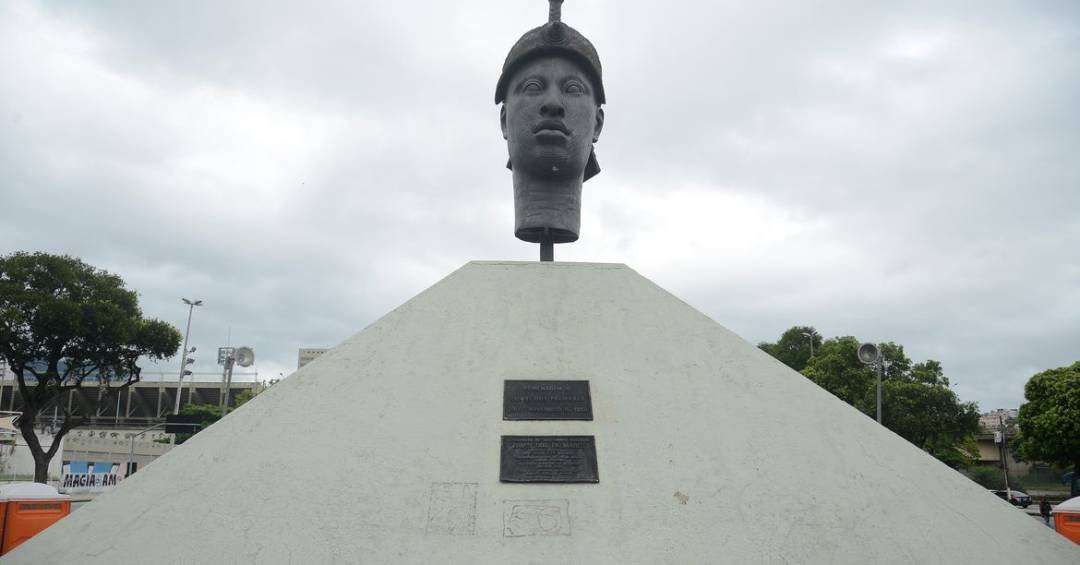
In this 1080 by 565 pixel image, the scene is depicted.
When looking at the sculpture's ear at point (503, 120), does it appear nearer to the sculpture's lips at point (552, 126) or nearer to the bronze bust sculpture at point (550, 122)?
the bronze bust sculpture at point (550, 122)

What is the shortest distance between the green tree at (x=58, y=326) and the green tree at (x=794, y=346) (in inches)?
1482

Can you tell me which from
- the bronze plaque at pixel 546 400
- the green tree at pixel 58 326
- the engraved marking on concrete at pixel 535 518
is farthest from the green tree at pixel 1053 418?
the green tree at pixel 58 326

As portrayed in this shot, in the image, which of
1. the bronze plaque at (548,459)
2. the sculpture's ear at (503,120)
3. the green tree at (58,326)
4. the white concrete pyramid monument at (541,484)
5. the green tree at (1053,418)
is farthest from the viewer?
the green tree at (1053,418)

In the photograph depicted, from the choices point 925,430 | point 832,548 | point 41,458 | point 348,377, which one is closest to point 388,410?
point 348,377

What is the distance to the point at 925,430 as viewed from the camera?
1276 inches

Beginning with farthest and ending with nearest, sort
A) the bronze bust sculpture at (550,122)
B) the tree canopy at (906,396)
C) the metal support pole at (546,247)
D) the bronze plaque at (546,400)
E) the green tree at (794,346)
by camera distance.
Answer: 1. the green tree at (794,346)
2. the tree canopy at (906,396)
3. the metal support pole at (546,247)
4. the bronze bust sculpture at (550,122)
5. the bronze plaque at (546,400)

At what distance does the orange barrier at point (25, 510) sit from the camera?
7168mm

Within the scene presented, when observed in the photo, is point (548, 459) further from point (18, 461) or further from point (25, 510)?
point (18, 461)

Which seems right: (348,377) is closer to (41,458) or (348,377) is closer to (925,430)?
(41,458)

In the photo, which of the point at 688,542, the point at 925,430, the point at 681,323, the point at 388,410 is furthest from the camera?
the point at 925,430

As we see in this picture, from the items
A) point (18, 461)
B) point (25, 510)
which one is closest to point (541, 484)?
point (25, 510)

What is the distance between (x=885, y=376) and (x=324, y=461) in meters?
36.3

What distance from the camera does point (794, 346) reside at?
4925 centimetres

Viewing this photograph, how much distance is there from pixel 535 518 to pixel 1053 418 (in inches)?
1074
